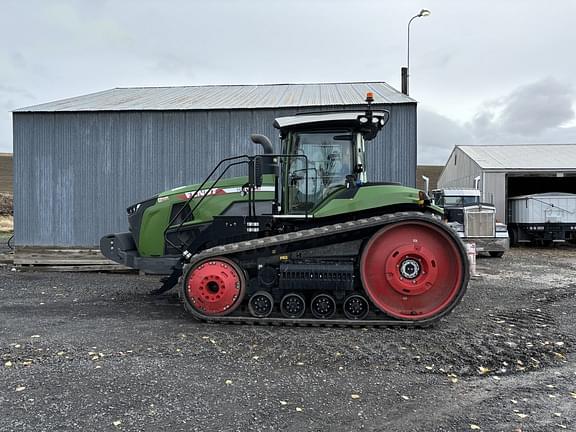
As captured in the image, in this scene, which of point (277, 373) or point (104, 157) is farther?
point (104, 157)

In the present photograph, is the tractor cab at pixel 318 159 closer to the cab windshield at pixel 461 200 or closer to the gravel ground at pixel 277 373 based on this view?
the gravel ground at pixel 277 373

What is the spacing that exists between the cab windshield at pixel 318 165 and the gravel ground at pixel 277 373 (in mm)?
1861

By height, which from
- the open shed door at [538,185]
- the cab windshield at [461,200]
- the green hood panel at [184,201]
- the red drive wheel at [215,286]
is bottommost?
the red drive wheel at [215,286]

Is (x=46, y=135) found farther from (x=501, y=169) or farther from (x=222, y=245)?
(x=501, y=169)

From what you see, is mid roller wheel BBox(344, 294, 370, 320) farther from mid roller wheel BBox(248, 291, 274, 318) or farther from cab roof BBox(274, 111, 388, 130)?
cab roof BBox(274, 111, 388, 130)

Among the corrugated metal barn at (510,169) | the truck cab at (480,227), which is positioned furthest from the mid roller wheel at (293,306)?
the corrugated metal barn at (510,169)

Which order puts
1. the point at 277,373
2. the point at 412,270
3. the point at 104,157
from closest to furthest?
the point at 277,373 → the point at 412,270 → the point at 104,157

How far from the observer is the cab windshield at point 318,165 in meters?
6.84

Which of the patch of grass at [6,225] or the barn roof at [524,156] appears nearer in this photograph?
the barn roof at [524,156]

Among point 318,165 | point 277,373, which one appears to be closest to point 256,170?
point 318,165

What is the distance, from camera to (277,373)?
4754 millimetres

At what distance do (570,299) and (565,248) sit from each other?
1329 centimetres

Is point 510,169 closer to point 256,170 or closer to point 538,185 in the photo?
point 538,185

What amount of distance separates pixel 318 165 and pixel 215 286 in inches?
87.7
